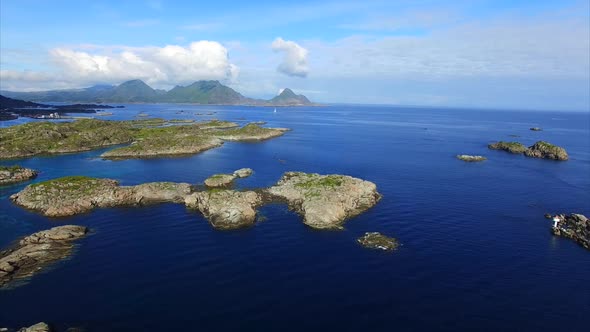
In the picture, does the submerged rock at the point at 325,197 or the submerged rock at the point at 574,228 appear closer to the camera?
the submerged rock at the point at 574,228

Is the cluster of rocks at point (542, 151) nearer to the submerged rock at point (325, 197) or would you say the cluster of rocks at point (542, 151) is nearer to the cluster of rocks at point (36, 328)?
the submerged rock at point (325, 197)

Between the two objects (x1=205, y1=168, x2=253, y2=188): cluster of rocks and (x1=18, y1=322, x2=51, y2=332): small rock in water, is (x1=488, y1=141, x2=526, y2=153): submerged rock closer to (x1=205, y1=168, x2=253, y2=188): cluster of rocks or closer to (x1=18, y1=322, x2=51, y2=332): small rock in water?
(x1=205, y1=168, x2=253, y2=188): cluster of rocks

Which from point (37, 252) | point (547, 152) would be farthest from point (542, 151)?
point (37, 252)

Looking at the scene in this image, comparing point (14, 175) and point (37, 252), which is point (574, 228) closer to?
point (37, 252)

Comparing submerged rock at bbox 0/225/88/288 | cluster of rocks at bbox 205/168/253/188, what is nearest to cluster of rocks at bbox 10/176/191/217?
cluster of rocks at bbox 205/168/253/188

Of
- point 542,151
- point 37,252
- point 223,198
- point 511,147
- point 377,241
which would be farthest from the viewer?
point 511,147

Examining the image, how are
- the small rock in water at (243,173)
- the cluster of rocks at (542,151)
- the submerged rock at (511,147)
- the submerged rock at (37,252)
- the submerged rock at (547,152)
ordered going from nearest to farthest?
the submerged rock at (37,252), the small rock in water at (243,173), the submerged rock at (547,152), the cluster of rocks at (542,151), the submerged rock at (511,147)

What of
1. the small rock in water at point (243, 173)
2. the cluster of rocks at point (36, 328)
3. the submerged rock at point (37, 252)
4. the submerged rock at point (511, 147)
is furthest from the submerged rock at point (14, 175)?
the submerged rock at point (511, 147)

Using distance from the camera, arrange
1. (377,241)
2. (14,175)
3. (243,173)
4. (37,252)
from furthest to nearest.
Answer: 1. (243,173)
2. (14,175)
3. (377,241)
4. (37,252)
